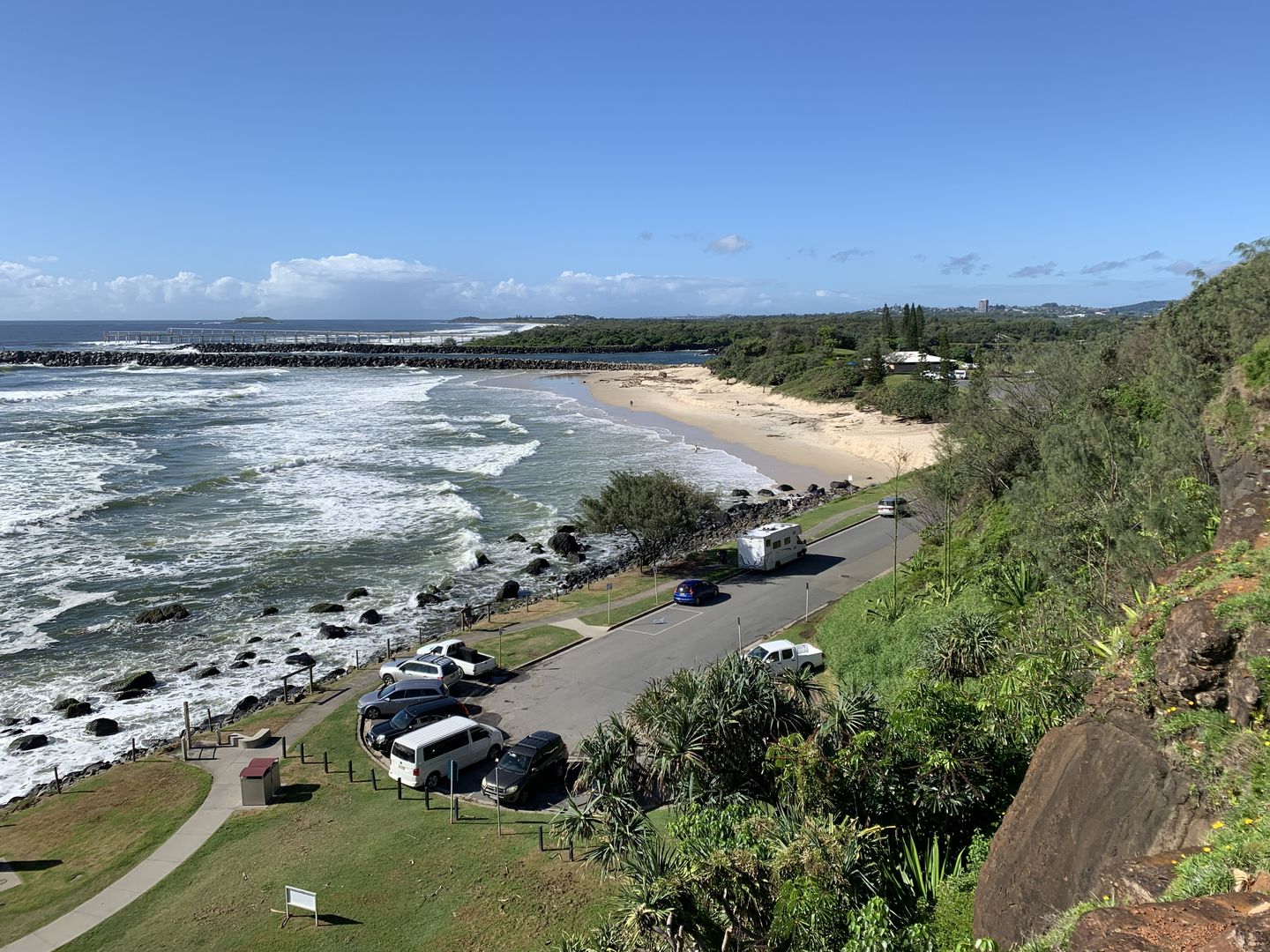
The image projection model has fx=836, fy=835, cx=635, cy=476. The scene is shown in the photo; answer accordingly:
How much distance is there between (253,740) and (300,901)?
8.33 metres

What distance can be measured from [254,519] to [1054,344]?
41.1 metres

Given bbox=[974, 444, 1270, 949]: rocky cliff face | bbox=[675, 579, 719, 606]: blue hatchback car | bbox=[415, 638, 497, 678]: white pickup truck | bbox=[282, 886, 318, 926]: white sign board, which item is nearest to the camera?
bbox=[974, 444, 1270, 949]: rocky cliff face

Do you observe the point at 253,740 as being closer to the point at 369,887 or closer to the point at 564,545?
the point at 369,887

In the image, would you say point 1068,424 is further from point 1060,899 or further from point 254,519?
point 254,519

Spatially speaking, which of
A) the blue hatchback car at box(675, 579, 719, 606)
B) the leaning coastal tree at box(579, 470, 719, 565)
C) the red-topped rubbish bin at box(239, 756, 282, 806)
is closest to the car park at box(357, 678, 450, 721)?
the red-topped rubbish bin at box(239, 756, 282, 806)

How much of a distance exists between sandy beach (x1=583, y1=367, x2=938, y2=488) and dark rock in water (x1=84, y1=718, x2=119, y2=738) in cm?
3353

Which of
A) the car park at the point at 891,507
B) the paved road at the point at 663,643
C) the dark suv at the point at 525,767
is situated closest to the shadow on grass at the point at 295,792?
the dark suv at the point at 525,767

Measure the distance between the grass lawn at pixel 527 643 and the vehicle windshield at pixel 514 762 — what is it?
7337 mm

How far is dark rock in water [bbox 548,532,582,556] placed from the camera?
41.2m

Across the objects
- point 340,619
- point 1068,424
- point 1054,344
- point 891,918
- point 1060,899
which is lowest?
point 340,619

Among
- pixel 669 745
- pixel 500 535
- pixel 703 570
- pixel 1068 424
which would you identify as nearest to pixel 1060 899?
pixel 669 745

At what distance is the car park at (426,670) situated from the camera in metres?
24.1

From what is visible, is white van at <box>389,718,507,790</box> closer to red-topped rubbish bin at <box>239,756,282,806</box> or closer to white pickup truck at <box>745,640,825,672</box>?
red-topped rubbish bin at <box>239,756,282,806</box>

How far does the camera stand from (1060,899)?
8.76 m
